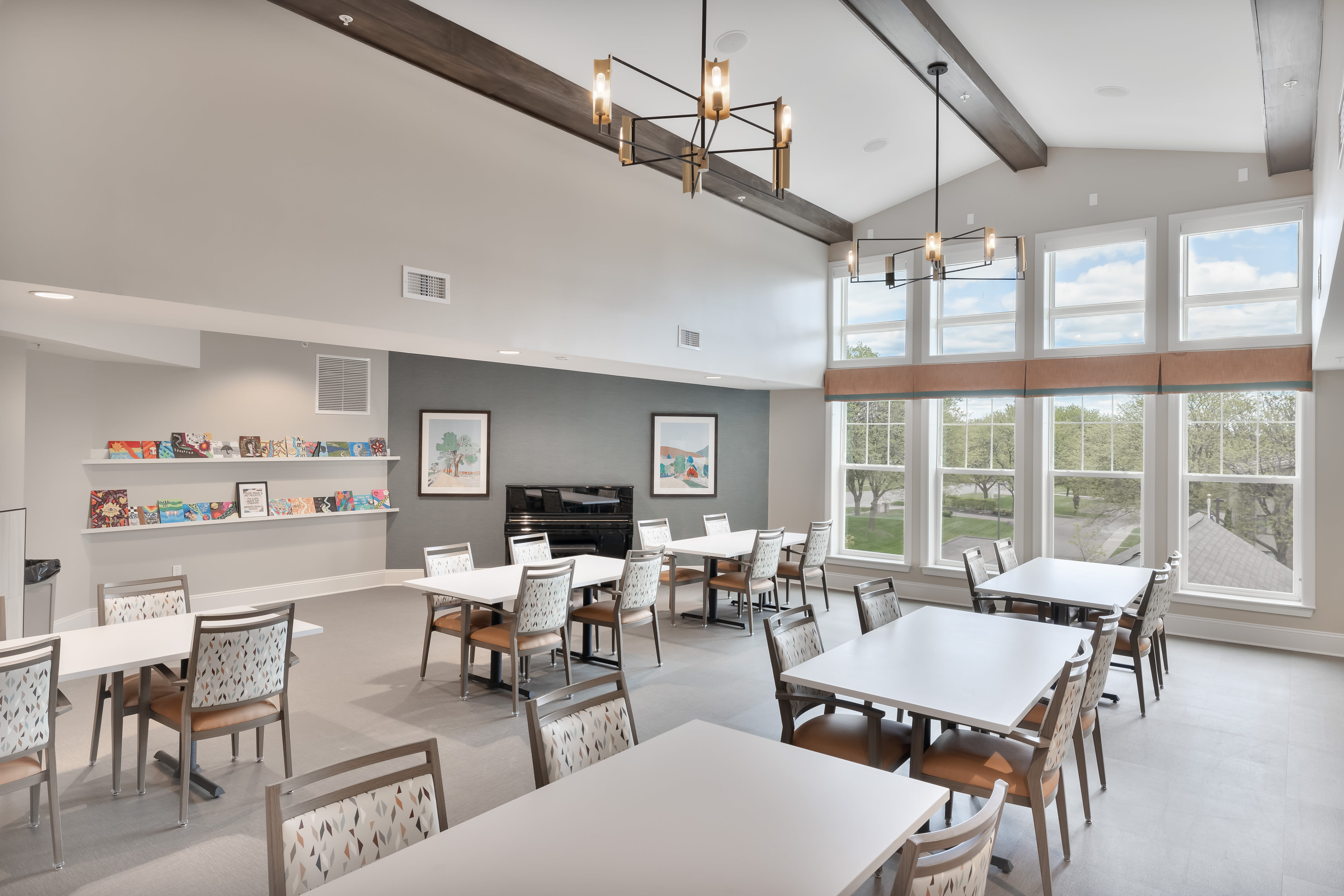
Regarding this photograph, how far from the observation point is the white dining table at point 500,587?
467cm

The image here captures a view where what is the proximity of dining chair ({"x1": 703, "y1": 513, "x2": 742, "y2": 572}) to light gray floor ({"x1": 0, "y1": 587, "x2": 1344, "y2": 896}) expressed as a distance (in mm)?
1518

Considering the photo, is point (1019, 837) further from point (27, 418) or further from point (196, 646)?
point (27, 418)

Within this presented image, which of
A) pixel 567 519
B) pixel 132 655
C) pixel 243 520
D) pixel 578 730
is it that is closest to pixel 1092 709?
pixel 578 730

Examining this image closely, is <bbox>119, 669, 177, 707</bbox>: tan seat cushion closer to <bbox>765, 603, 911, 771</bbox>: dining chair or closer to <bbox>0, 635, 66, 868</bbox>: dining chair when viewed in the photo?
<bbox>0, 635, 66, 868</bbox>: dining chair

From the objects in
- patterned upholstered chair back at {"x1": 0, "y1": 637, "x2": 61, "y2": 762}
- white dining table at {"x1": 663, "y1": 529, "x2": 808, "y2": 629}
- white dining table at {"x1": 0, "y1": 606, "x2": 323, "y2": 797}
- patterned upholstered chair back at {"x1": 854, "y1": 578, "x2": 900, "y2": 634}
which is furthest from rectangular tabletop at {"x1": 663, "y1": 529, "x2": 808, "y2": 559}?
patterned upholstered chair back at {"x1": 0, "y1": 637, "x2": 61, "y2": 762}

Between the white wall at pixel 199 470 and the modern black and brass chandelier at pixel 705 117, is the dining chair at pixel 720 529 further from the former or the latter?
the modern black and brass chandelier at pixel 705 117

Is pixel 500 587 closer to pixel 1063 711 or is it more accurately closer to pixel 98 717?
pixel 98 717

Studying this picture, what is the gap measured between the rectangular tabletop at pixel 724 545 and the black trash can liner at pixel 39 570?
4461 mm

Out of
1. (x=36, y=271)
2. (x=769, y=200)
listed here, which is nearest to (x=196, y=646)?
(x=36, y=271)

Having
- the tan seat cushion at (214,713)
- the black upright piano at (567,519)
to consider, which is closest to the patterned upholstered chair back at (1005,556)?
the black upright piano at (567,519)

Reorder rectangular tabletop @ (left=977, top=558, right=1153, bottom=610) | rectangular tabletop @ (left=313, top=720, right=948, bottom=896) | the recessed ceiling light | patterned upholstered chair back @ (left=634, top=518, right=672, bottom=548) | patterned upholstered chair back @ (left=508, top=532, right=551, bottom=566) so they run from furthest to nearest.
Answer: patterned upholstered chair back @ (left=634, top=518, right=672, bottom=548) < patterned upholstered chair back @ (left=508, top=532, right=551, bottom=566) < the recessed ceiling light < rectangular tabletop @ (left=977, top=558, right=1153, bottom=610) < rectangular tabletop @ (left=313, top=720, right=948, bottom=896)

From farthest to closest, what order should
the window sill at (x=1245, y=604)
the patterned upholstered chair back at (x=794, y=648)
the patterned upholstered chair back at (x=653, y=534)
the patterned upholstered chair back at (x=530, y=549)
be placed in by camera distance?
the patterned upholstered chair back at (x=653, y=534) → the window sill at (x=1245, y=604) → the patterned upholstered chair back at (x=530, y=549) → the patterned upholstered chair back at (x=794, y=648)

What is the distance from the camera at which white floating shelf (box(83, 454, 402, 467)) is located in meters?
6.33

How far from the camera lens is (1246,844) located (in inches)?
126
